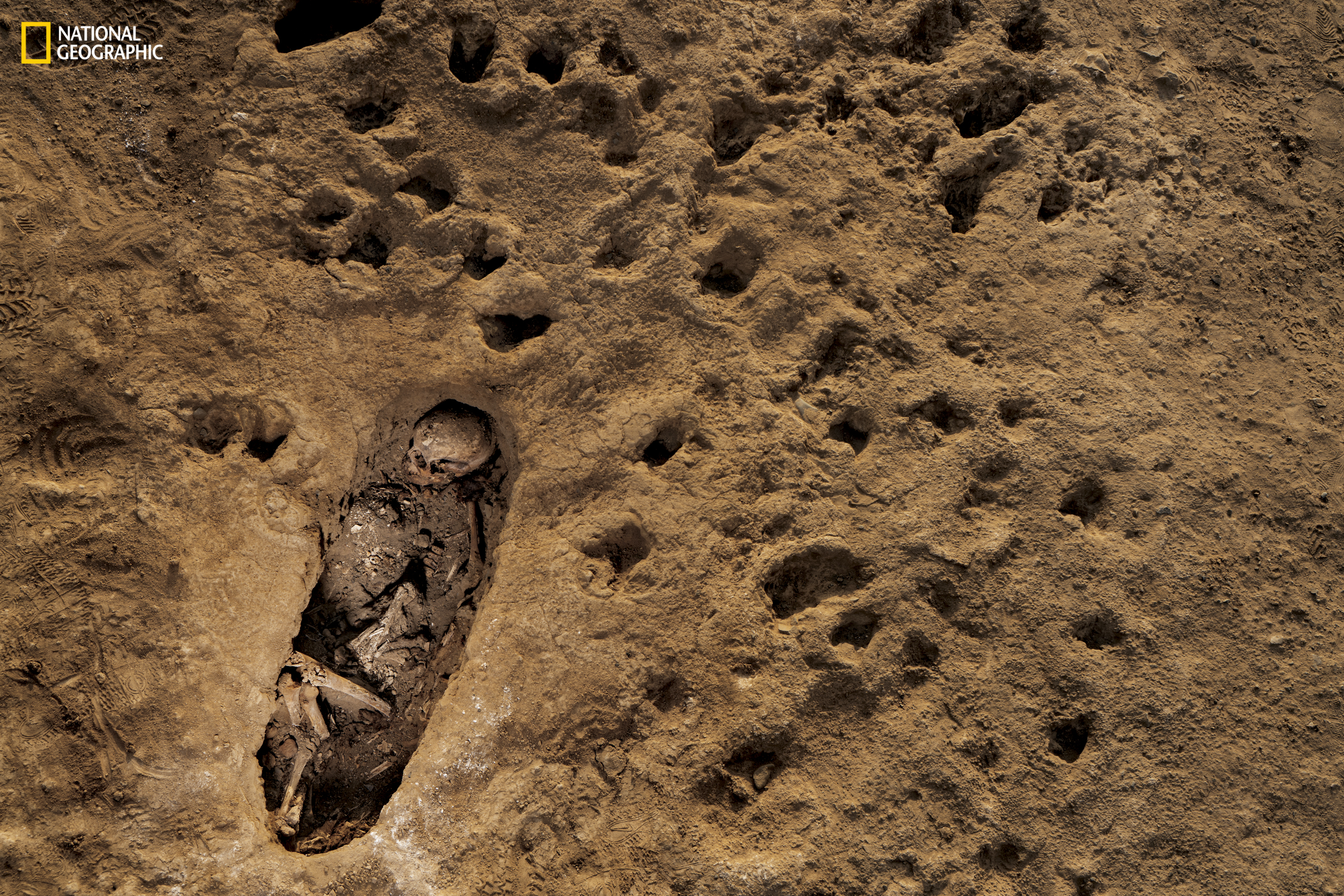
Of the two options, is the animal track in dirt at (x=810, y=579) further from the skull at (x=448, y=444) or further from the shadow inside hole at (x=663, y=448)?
the skull at (x=448, y=444)

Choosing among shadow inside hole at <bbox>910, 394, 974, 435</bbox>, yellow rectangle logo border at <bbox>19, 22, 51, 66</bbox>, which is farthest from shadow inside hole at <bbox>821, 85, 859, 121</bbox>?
yellow rectangle logo border at <bbox>19, 22, 51, 66</bbox>

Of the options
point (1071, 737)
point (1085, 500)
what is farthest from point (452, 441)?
point (1071, 737)

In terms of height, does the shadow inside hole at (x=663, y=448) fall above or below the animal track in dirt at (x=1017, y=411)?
below

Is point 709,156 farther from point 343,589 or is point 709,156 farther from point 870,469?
point 343,589

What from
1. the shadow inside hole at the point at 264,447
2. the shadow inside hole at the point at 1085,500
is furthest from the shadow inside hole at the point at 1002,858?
the shadow inside hole at the point at 264,447

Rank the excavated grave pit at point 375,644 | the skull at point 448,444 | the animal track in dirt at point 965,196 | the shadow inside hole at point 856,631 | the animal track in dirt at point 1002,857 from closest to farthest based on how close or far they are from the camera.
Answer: the animal track in dirt at point 1002,857 → the shadow inside hole at point 856,631 → the excavated grave pit at point 375,644 → the skull at point 448,444 → the animal track in dirt at point 965,196

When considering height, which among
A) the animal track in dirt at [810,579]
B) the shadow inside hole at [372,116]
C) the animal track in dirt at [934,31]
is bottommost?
the animal track in dirt at [810,579]
